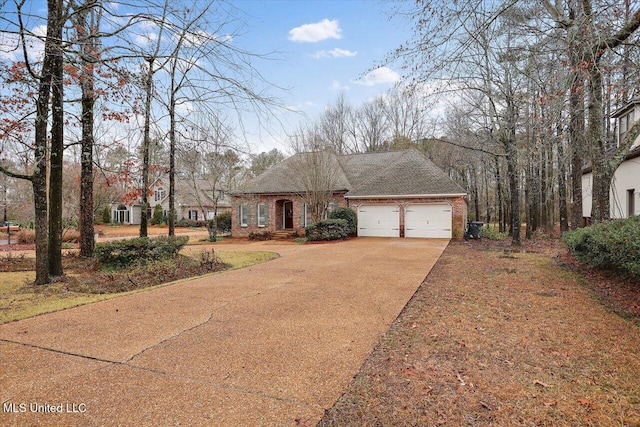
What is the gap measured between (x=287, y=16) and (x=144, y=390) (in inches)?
174

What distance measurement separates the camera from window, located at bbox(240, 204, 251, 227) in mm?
21031

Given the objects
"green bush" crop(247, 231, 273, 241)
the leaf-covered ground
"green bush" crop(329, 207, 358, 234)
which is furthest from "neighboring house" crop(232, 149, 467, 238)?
the leaf-covered ground

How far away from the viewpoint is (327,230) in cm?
1652

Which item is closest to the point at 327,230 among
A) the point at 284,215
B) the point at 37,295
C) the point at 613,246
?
the point at 284,215

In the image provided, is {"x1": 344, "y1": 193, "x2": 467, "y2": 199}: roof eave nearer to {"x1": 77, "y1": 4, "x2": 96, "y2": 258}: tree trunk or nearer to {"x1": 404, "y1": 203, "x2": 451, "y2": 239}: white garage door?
{"x1": 404, "y1": 203, "x2": 451, "y2": 239}: white garage door

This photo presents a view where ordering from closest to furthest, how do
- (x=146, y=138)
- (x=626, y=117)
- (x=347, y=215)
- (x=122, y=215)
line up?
1. (x=146, y=138)
2. (x=626, y=117)
3. (x=347, y=215)
4. (x=122, y=215)

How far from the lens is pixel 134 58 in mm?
4785

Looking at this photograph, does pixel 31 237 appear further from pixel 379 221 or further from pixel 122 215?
pixel 122 215

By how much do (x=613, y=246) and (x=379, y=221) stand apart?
471 inches

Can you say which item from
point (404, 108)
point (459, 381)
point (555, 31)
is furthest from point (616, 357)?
point (404, 108)

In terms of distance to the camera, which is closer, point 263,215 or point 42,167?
point 42,167

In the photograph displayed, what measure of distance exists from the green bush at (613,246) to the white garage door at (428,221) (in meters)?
8.24

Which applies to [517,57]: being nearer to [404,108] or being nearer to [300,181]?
[300,181]

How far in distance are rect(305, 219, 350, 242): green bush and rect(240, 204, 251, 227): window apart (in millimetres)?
5742
